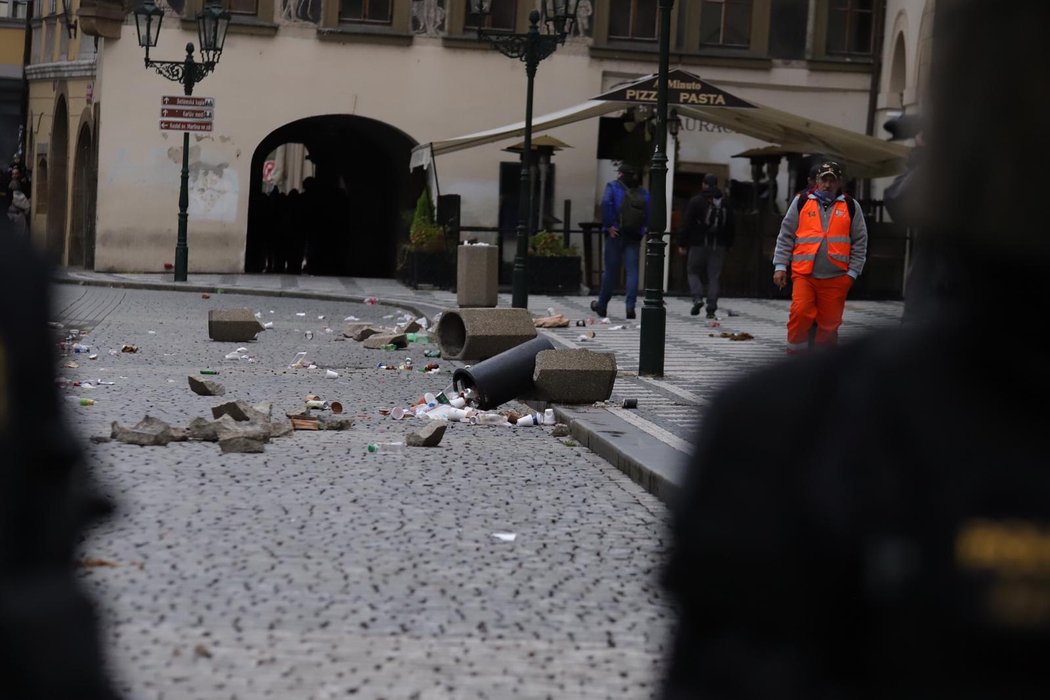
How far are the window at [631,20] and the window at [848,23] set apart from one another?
329 cm

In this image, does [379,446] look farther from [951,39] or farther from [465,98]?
[465,98]

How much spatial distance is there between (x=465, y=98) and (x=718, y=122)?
6896mm

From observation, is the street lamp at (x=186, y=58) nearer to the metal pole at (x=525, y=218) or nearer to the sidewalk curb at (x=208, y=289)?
the sidewalk curb at (x=208, y=289)

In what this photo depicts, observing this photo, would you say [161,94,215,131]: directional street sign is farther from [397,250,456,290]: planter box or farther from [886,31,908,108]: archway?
[886,31,908,108]: archway

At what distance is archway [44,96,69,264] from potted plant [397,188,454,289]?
10415 millimetres

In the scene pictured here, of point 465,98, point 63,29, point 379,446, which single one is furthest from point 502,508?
point 63,29

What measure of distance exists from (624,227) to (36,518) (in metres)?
22.7

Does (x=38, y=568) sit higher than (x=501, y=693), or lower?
higher

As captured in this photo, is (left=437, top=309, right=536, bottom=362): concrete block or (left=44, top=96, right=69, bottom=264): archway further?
(left=44, top=96, right=69, bottom=264): archway

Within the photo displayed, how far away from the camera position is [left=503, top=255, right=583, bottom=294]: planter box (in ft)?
101

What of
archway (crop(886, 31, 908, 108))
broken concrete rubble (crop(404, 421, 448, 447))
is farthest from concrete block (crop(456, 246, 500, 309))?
archway (crop(886, 31, 908, 108))

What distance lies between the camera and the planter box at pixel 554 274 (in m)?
30.8

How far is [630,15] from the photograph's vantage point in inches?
1388

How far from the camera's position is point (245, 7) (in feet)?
113
